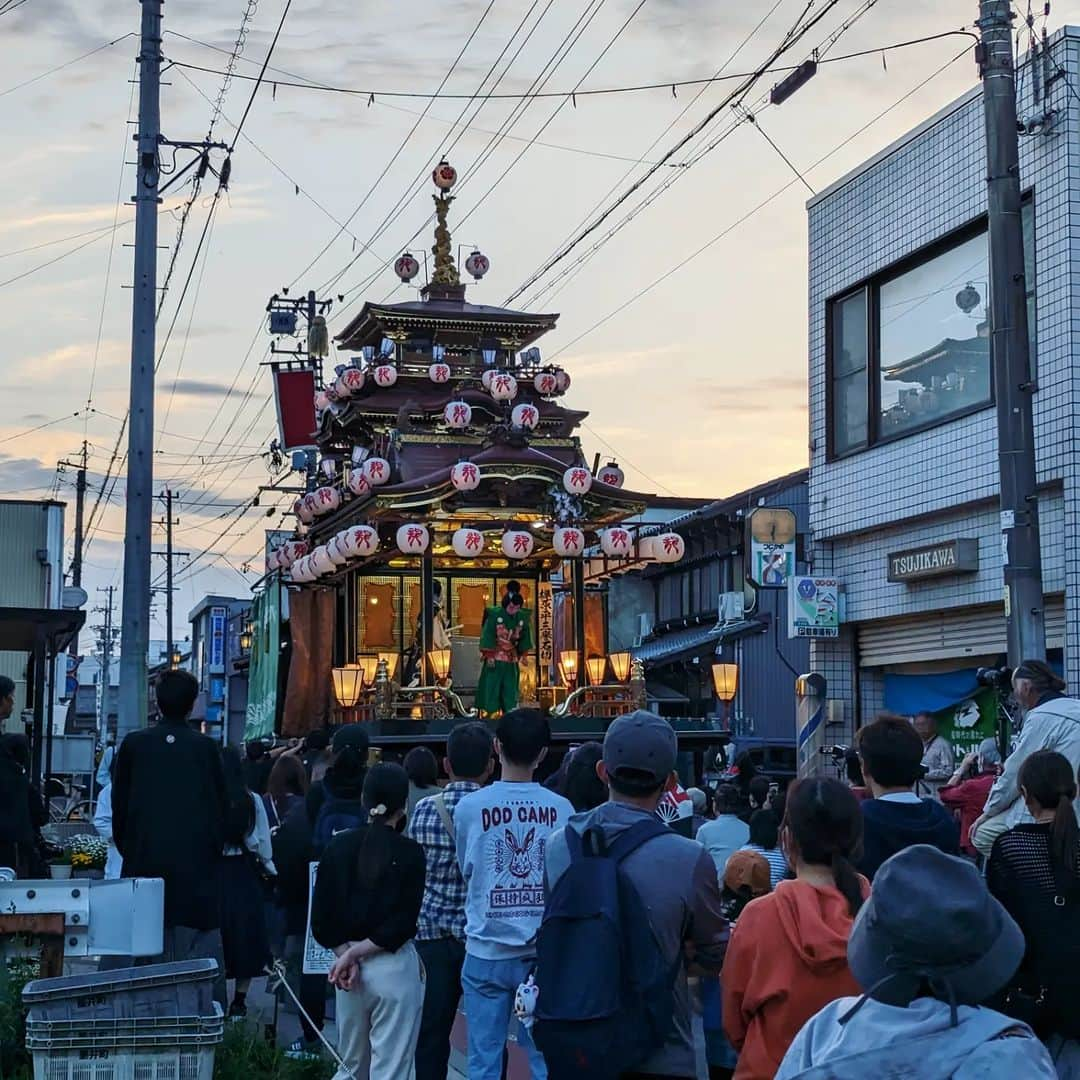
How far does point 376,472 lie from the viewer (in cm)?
2531

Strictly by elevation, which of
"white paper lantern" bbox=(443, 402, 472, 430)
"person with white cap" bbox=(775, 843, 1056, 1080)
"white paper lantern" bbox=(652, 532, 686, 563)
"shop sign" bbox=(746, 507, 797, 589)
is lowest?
"person with white cap" bbox=(775, 843, 1056, 1080)

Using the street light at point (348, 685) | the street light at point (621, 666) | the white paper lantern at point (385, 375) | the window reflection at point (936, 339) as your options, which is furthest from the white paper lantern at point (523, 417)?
the window reflection at point (936, 339)

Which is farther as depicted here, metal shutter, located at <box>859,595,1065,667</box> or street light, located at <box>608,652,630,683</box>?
street light, located at <box>608,652,630,683</box>

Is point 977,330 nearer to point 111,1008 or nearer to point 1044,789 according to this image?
point 1044,789

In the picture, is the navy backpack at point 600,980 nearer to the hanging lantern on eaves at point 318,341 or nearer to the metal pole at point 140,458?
the metal pole at point 140,458

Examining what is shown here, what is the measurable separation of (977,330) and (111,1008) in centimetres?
1358

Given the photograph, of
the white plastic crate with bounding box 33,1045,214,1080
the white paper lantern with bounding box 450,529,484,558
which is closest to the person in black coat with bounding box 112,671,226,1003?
the white plastic crate with bounding box 33,1045,214,1080

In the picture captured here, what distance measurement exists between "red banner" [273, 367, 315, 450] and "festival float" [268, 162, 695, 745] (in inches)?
13.2

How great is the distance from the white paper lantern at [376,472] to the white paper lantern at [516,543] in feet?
7.30

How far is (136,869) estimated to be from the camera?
8.34 metres

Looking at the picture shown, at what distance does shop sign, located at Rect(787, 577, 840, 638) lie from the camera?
65.7ft

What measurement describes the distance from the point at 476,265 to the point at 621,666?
11.3m

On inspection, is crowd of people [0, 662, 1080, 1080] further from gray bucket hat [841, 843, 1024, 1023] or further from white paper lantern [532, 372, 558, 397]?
white paper lantern [532, 372, 558, 397]

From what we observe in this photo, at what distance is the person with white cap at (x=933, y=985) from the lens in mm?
2883
